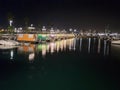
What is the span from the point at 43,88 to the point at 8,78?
509cm

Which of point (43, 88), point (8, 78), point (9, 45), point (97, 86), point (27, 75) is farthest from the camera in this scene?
point (9, 45)

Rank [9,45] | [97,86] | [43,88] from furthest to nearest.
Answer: [9,45] < [97,86] < [43,88]

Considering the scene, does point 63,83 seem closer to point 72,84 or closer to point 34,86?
point 72,84

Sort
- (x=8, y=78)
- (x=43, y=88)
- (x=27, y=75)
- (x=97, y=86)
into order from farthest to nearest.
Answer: (x=27, y=75), (x=8, y=78), (x=97, y=86), (x=43, y=88)

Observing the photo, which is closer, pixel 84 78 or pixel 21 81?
pixel 21 81

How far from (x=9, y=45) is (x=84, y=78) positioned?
45019mm

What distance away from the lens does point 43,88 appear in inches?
734

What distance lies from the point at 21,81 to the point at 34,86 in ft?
7.44

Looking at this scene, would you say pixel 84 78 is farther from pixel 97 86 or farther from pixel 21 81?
→ pixel 21 81

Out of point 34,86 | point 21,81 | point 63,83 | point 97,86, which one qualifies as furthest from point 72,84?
point 21,81

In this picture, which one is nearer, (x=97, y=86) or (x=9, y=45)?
(x=97, y=86)

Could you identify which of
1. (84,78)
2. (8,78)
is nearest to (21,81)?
(8,78)

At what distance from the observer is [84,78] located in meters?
23.3

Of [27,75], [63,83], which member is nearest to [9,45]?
[27,75]
